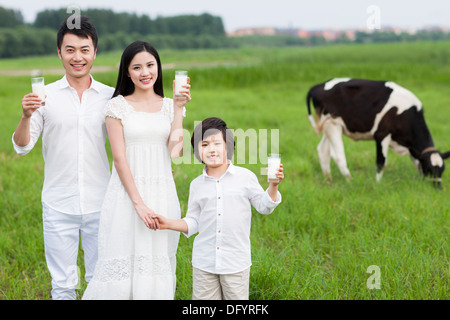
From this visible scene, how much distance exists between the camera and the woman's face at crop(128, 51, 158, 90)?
264 centimetres

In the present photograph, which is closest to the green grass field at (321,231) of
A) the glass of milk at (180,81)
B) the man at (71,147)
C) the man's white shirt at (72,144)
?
the man at (71,147)

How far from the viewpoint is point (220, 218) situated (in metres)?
2.56

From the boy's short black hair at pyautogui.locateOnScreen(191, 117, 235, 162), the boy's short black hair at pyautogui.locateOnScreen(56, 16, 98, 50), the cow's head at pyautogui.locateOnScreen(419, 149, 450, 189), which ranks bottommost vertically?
the cow's head at pyautogui.locateOnScreen(419, 149, 450, 189)

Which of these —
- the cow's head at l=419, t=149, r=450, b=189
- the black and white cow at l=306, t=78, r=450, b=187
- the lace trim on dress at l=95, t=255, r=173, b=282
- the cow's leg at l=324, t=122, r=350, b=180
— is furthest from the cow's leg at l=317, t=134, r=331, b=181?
the lace trim on dress at l=95, t=255, r=173, b=282

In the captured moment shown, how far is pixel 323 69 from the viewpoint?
1822 cm

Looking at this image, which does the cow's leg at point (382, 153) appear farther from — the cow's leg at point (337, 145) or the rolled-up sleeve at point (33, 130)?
the rolled-up sleeve at point (33, 130)

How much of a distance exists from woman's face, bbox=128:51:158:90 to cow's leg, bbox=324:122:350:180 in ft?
14.0

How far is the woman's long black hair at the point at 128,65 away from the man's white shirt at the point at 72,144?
195mm

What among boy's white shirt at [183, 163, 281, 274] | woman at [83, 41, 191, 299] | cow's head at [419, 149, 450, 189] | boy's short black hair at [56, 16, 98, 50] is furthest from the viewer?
cow's head at [419, 149, 450, 189]

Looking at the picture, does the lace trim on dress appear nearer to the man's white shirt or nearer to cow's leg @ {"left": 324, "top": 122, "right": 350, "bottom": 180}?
the man's white shirt

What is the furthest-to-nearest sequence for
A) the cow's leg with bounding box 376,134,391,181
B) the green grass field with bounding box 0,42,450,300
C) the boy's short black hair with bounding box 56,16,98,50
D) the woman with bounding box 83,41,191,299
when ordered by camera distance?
1. the cow's leg with bounding box 376,134,391,181
2. the green grass field with bounding box 0,42,450,300
3. the boy's short black hair with bounding box 56,16,98,50
4. the woman with bounding box 83,41,191,299
